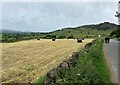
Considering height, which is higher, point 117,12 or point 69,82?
point 117,12

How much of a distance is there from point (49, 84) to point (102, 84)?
9.83ft

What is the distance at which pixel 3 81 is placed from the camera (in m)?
22.8

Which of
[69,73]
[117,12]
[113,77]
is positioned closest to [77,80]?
[69,73]

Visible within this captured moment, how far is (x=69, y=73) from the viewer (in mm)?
15930

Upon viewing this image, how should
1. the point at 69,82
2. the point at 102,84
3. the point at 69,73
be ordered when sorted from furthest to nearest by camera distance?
the point at 69,73 < the point at 102,84 < the point at 69,82

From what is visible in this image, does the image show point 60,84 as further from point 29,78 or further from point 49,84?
point 29,78

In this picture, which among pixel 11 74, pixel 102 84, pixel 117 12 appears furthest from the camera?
pixel 117 12

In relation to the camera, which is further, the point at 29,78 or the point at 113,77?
the point at 29,78

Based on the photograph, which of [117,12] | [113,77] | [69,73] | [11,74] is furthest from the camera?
[117,12]

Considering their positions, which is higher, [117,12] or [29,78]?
[117,12]

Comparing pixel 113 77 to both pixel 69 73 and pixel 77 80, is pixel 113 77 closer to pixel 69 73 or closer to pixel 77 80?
pixel 69 73

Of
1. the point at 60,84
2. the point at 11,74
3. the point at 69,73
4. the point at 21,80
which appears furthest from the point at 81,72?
the point at 11,74

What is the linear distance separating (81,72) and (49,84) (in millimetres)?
3510

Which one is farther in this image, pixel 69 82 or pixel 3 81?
pixel 3 81
